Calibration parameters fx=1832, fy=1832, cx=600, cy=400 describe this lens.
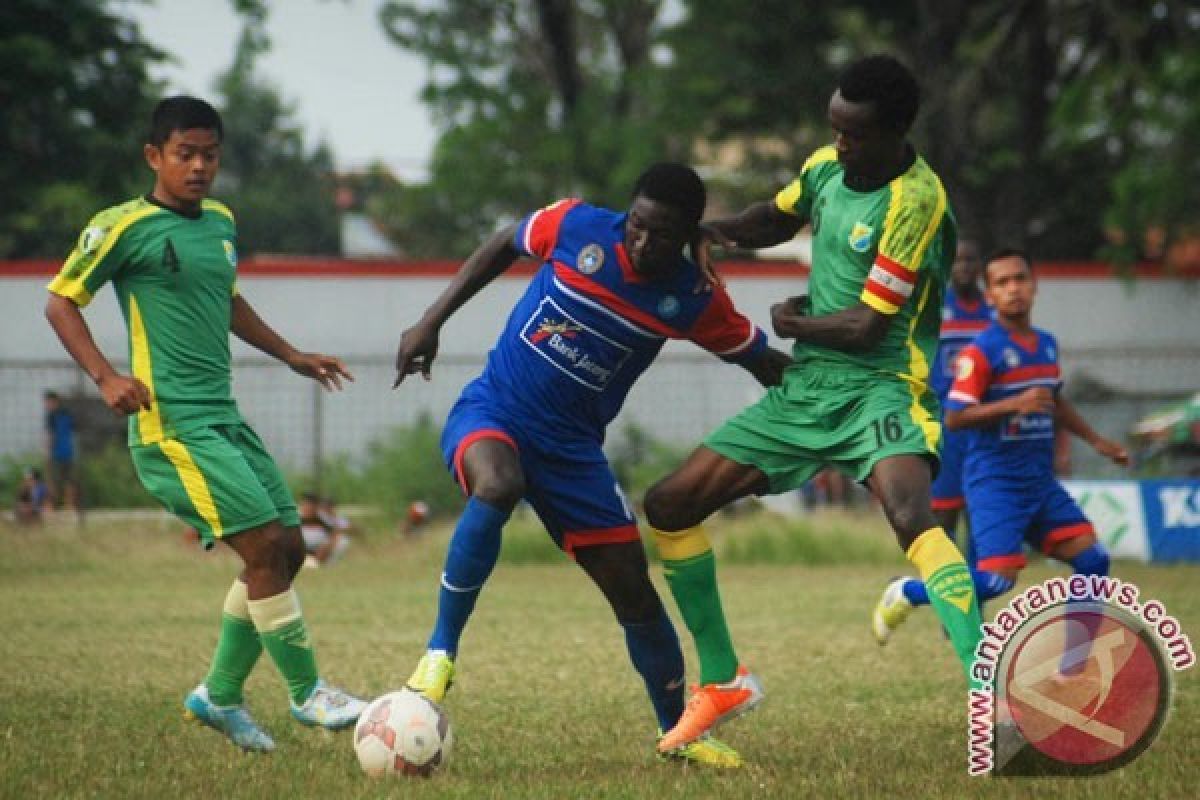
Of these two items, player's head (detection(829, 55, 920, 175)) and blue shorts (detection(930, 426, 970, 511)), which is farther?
blue shorts (detection(930, 426, 970, 511))

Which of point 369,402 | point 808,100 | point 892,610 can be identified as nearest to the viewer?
point 892,610

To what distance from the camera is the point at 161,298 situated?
6973 mm

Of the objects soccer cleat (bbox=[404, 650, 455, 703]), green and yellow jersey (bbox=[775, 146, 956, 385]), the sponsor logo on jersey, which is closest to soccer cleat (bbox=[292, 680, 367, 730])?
soccer cleat (bbox=[404, 650, 455, 703])

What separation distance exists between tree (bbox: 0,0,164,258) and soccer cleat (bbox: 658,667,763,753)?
2407 centimetres

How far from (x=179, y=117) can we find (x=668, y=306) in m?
2.10

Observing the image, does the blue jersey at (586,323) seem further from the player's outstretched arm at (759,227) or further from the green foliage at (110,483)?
the green foliage at (110,483)

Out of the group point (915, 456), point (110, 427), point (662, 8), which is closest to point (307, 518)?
point (110, 427)

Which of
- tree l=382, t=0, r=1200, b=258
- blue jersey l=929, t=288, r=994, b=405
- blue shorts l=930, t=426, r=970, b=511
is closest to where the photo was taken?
blue shorts l=930, t=426, r=970, b=511

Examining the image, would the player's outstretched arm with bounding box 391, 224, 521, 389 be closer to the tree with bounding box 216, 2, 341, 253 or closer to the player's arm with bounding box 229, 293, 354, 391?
the player's arm with bounding box 229, 293, 354, 391

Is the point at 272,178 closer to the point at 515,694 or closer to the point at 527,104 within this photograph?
the point at 527,104

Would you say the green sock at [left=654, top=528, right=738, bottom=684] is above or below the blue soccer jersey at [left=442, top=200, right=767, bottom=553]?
below

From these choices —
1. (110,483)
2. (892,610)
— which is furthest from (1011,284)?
(110,483)

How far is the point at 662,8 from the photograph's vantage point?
41.6 meters

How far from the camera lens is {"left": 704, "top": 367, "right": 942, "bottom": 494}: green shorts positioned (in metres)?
6.59
